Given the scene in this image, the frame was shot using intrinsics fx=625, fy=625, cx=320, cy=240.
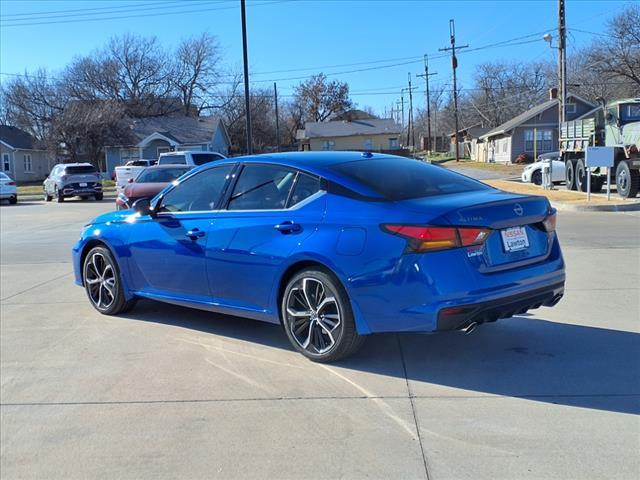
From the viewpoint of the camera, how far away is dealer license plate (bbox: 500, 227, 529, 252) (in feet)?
14.9

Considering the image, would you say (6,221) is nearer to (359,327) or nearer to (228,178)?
(228,178)

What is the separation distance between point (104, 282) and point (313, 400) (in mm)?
3380

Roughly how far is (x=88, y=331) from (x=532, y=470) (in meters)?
4.45

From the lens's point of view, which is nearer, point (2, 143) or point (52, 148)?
point (52, 148)

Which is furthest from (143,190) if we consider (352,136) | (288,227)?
(352,136)

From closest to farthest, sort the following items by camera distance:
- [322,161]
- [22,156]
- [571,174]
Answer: [322,161] → [571,174] → [22,156]

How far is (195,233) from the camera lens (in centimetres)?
558

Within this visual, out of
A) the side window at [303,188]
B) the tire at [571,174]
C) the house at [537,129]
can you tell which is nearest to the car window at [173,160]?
the tire at [571,174]

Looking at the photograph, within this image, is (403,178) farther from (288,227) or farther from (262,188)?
(262,188)

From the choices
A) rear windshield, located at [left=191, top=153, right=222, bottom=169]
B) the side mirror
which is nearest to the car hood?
rear windshield, located at [left=191, top=153, right=222, bottom=169]

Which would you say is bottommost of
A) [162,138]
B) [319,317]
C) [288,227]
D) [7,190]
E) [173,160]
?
[319,317]

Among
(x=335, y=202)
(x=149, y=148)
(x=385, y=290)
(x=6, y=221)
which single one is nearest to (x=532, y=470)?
(x=385, y=290)

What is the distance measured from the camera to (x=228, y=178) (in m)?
5.63

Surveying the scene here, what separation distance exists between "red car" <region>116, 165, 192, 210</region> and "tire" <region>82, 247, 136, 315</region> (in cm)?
712
